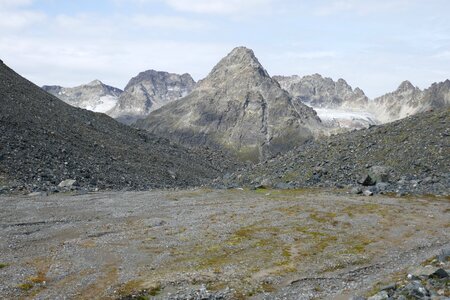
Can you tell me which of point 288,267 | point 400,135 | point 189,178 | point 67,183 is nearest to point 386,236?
point 288,267

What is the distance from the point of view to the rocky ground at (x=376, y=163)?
7600 centimetres

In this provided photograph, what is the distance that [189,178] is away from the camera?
429 ft

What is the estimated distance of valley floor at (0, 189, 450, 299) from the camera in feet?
110

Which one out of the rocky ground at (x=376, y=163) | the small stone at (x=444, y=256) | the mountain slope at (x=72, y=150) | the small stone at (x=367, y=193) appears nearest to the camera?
the small stone at (x=444, y=256)

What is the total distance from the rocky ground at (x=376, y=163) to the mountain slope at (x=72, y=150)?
26.2m

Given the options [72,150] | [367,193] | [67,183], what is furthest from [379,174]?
[72,150]

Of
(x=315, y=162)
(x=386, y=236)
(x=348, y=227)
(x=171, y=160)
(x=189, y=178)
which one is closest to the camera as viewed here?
(x=386, y=236)

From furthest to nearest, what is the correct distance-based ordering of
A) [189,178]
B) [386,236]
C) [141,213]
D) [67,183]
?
[189,178] → [67,183] → [141,213] → [386,236]

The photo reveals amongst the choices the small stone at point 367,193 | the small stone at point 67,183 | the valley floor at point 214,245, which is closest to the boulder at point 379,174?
the small stone at point 367,193

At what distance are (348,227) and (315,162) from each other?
38410 mm

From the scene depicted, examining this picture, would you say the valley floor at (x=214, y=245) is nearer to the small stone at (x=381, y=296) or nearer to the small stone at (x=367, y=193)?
the small stone at (x=381, y=296)

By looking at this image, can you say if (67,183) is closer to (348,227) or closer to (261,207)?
(261,207)

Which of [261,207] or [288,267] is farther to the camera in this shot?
[261,207]

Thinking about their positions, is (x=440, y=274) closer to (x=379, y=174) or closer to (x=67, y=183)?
(x=379, y=174)
